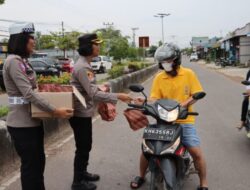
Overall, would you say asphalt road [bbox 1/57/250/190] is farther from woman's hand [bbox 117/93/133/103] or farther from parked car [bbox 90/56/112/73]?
parked car [bbox 90/56/112/73]

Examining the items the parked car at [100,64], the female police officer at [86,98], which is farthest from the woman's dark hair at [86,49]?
the parked car at [100,64]

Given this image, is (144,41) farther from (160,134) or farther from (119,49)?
(160,134)

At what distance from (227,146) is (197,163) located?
105 inches

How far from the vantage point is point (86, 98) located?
496 centimetres

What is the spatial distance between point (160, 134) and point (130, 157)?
9.11ft

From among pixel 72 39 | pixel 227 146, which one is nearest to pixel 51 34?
pixel 72 39

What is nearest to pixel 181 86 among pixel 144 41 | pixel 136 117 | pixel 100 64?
pixel 136 117

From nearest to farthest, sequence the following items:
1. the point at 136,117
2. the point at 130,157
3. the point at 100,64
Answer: the point at 136,117 < the point at 130,157 < the point at 100,64

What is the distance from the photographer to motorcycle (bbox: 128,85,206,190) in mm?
3936

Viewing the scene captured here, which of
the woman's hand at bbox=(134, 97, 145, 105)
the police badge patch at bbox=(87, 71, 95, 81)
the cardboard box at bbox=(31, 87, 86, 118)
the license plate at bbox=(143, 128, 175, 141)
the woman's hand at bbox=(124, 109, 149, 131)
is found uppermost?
the police badge patch at bbox=(87, 71, 95, 81)

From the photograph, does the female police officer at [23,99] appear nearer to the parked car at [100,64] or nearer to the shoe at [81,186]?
the shoe at [81,186]

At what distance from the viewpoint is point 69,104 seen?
13.1 ft

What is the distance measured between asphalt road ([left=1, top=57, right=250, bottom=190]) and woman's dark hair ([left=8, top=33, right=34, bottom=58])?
2.14m

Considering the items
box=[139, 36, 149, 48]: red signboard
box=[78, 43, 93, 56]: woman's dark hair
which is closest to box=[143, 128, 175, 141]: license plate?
box=[78, 43, 93, 56]: woman's dark hair
